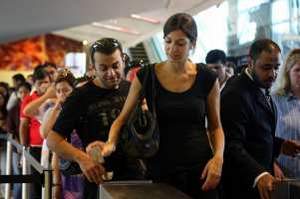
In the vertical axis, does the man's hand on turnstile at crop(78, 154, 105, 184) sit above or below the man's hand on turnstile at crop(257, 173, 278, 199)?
above

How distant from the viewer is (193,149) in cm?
199

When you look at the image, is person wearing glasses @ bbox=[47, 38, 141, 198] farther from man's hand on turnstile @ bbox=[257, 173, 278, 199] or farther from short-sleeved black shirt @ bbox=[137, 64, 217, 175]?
man's hand on turnstile @ bbox=[257, 173, 278, 199]

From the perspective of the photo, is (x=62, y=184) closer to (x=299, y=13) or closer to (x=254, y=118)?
(x=254, y=118)

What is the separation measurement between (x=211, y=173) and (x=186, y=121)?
226mm

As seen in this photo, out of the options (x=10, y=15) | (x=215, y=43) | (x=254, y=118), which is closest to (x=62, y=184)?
(x=254, y=118)

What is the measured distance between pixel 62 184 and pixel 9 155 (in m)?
2.03

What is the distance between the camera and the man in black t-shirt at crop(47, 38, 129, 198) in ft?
7.15

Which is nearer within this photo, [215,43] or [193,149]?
[193,149]

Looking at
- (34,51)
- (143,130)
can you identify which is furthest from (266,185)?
(34,51)

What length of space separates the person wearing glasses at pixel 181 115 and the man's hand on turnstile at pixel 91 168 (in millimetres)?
102

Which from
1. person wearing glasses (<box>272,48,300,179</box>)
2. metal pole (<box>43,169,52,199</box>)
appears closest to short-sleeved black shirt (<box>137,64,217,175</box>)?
metal pole (<box>43,169,52,199</box>)

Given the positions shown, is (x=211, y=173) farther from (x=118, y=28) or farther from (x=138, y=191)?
(x=118, y=28)

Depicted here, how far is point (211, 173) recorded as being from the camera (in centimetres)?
191

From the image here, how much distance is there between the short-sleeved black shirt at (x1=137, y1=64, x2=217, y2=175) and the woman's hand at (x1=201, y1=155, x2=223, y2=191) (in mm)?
75
